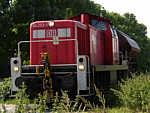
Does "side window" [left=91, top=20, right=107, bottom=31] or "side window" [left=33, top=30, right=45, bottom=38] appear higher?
"side window" [left=91, top=20, right=107, bottom=31]

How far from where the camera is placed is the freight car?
286 inches

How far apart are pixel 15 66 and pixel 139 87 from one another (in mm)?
3803

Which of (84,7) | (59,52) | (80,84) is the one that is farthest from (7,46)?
(80,84)

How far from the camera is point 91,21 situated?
33.5 feet

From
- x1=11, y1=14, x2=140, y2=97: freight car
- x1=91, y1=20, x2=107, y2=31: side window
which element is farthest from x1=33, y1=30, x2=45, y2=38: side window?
x1=91, y1=20, x2=107, y2=31: side window

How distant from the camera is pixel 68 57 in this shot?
27.4 ft

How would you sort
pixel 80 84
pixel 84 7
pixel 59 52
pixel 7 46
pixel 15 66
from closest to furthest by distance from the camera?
pixel 80 84
pixel 15 66
pixel 59 52
pixel 7 46
pixel 84 7

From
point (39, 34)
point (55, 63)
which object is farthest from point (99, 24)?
point (55, 63)

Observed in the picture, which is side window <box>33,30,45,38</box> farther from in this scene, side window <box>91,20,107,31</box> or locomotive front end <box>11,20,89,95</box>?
side window <box>91,20,107,31</box>

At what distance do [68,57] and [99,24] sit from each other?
2.97 metres

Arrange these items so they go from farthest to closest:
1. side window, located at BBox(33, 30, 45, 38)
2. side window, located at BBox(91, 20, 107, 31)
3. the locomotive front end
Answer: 1. side window, located at BBox(91, 20, 107, 31)
2. side window, located at BBox(33, 30, 45, 38)
3. the locomotive front end

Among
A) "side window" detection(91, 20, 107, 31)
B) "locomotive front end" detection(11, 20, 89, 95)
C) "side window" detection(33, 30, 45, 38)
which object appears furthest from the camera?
"side window" detection(91, 20, 107, 31)

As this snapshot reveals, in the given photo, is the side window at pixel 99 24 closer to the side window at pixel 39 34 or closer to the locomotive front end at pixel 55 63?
the locomotive front end at pixel 55 63

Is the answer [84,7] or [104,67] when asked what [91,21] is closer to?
[104,67]
